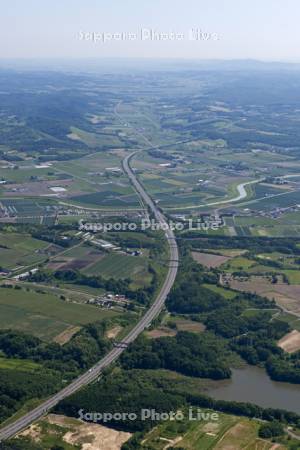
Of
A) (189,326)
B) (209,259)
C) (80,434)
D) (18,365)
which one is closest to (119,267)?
(209,259)

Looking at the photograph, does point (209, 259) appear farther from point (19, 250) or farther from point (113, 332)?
point (113, 332)

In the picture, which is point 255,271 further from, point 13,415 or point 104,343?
point 13,415

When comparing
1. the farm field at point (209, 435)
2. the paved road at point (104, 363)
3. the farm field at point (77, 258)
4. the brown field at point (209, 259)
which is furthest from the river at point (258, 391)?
the farm field at point (77, 258)

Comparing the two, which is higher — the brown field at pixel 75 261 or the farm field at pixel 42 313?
the brown field at pixel 75 261

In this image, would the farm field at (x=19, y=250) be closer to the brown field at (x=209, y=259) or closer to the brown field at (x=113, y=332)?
the brown field at (x=209, y=259)

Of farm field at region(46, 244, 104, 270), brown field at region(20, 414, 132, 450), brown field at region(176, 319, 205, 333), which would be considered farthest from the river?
farm field at region(46, 244, 104, 270)

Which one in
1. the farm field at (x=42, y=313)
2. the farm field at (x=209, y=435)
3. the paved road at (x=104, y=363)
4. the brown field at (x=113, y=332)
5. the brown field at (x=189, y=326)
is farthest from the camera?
the brown field at (x=189, y=326)

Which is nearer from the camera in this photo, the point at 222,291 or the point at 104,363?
the point at 104,363
